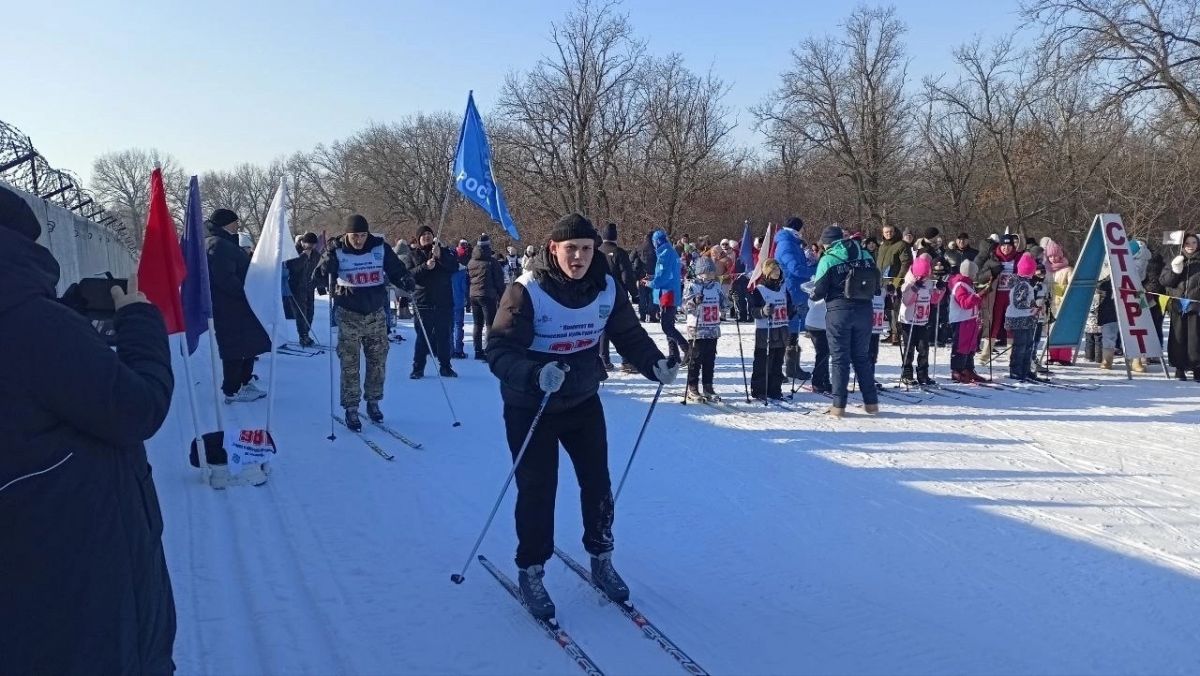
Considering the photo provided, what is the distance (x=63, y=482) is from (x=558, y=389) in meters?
2.10

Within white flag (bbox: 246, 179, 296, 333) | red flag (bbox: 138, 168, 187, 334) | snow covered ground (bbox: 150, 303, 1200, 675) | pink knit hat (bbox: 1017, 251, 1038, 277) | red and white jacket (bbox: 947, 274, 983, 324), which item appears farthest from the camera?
pink knit hat (bbox: 1017, 251, 1038, 277)

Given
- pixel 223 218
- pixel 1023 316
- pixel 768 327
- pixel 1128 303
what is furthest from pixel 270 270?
pixel 1128 303

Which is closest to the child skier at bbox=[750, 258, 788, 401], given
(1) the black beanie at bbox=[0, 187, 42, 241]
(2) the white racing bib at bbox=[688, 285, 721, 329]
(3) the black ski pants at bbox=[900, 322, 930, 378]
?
(2) the white racing bib at bbox=[688, 285, 721, 329]

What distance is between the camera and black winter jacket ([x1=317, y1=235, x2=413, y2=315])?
7969 millimetres

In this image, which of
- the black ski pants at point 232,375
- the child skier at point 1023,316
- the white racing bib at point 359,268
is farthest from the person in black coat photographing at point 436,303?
the child skier at point 1023,316

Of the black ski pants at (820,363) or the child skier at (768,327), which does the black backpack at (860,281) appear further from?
the black ski pants at (820,363)

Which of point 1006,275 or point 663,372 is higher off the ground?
point 1006,275

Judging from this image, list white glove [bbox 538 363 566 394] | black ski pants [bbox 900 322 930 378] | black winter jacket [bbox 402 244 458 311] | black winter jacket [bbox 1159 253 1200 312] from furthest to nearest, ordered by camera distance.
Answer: black winter jacket [bbox 1159 253 1200 312] < black winter jacket [bbox 402 244 458 311] < black ski pants [bbox 900 322 930 378] < white glove [bbox 538 363 566 394]

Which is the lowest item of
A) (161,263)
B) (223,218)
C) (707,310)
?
(707,310)

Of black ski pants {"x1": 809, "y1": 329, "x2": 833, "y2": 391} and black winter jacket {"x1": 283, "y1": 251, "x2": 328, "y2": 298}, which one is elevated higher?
black winter jacket {"x1": 283, "y1": 251, "x2": 328, "y2": 298}

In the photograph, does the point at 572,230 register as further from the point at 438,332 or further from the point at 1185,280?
the point at 1185,280

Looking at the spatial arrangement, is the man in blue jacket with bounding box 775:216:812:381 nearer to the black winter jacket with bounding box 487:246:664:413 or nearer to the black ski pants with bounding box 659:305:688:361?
the black ski pants with bounding box 659:305:688:361

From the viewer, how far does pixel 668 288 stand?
1241 cm

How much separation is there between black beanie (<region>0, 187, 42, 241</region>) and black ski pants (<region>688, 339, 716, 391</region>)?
801 cm
